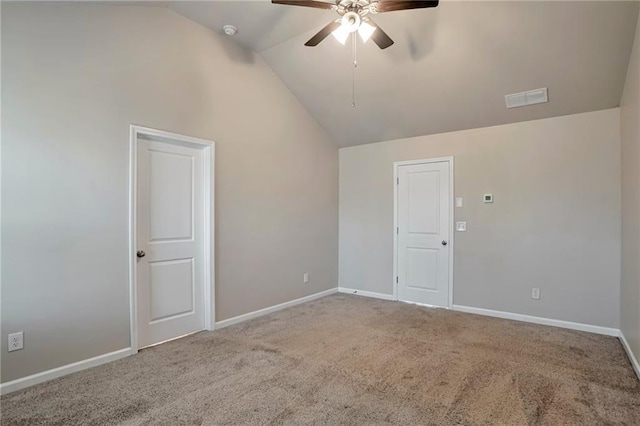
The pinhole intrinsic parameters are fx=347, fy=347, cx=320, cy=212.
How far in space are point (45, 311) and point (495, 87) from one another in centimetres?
472

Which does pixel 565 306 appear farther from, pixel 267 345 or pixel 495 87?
pixel 267 345

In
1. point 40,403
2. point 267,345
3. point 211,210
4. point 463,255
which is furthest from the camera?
point 463,255

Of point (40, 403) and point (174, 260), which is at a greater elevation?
point (174, 260)

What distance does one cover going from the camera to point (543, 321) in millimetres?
4070

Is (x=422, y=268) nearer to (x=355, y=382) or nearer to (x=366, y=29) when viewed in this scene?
(x=355, y=382)

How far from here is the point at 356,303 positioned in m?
5.03

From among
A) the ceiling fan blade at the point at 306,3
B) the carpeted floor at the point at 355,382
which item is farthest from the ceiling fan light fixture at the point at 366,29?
the carpeted floor at the point at 355,382

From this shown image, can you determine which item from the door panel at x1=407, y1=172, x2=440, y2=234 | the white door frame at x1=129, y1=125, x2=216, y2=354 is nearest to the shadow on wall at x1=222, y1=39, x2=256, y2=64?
the white door frame at x1=129, y1=125, x2=216, y2=354

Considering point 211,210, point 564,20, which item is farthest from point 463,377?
point 564,20

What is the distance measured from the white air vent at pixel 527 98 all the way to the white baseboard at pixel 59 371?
4.70 meters

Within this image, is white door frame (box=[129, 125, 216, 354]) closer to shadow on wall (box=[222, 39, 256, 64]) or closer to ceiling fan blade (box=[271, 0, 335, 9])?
shadow on wall (box=[222, 39, 256, 64])

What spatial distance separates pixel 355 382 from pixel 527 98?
3493 millimetres

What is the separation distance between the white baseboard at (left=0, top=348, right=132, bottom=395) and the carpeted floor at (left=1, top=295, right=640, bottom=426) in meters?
0.07

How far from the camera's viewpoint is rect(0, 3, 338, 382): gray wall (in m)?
2.51
